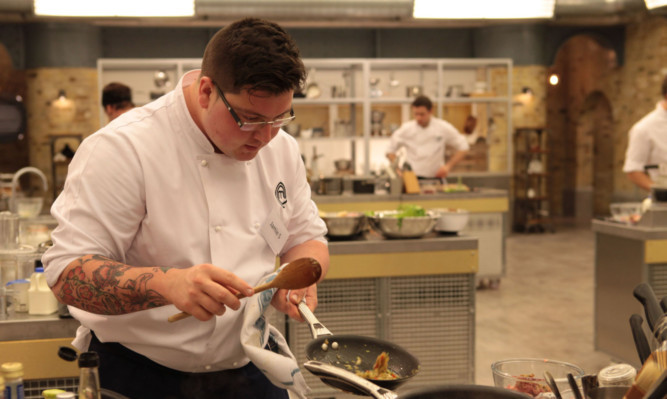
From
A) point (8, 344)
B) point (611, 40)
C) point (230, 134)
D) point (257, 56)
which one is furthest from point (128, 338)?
point (611, 40)

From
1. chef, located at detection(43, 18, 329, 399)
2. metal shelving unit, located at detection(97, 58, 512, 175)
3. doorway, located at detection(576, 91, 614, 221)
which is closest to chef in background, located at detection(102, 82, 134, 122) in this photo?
chef, located at detection(43, 18, 329, 399)

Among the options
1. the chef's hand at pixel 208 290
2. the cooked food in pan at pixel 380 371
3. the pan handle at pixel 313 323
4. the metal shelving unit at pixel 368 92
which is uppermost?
the metal shelving unit at pixel 368 92

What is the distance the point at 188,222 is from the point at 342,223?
2191mm

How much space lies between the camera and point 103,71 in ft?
31.4

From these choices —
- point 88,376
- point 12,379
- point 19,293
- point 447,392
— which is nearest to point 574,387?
point 447,392

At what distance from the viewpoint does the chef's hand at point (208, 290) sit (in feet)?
4.24

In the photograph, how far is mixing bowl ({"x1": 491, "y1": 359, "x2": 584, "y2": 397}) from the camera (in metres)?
1.30

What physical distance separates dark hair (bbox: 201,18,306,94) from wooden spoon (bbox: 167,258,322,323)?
1.18 ft

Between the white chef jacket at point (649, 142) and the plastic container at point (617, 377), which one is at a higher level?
the white chef jacket at point (649, 142)

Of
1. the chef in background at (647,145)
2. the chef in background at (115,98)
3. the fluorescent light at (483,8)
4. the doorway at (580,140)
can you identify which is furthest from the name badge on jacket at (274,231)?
the doorway at (580,140)

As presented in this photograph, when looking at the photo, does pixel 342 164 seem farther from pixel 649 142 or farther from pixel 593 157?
pixel 593 157

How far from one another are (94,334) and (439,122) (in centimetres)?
587

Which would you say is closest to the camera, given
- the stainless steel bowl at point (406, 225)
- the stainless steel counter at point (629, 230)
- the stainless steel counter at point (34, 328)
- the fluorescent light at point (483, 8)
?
the stainless steel counter at point (34, 328)

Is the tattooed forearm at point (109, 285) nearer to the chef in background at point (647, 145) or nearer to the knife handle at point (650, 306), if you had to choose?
the knife handle at point (650, 306)
